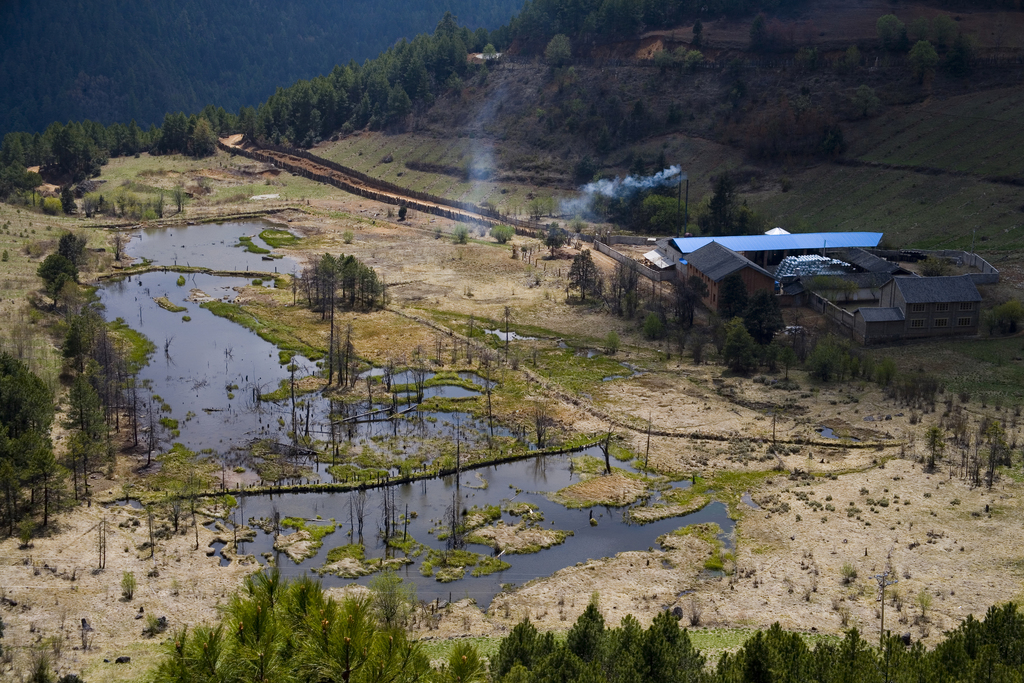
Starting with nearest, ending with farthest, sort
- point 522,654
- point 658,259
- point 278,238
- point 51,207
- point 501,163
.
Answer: point 522,654, point 658,259, point 278,238, point 51,207, point 501,163

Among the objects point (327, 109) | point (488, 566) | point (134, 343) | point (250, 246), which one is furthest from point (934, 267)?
point (327, 109)

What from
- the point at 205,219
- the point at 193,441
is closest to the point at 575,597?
the point at 193,441

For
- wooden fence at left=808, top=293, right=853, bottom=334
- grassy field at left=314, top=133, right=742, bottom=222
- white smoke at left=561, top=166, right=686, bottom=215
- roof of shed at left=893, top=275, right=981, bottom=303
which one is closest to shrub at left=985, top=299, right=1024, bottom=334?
roof of shed at left=893, top=275, right=981, bottom=303

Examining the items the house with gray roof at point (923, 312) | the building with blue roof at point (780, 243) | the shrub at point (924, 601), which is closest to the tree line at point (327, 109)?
the building with blue roof at point (780, 243)

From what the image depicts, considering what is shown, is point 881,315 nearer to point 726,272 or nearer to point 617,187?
point 726,272

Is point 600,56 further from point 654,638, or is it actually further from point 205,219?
point 654,638
